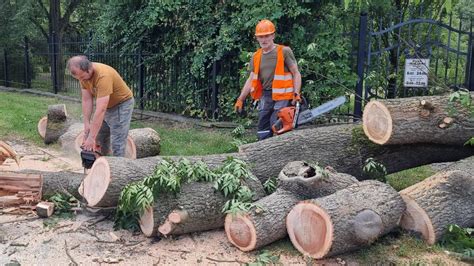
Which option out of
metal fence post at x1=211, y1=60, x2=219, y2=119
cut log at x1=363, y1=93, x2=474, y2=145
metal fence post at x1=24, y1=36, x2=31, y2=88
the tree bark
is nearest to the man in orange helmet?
cut log at x1=363, y1=93, x2=474, y2=145

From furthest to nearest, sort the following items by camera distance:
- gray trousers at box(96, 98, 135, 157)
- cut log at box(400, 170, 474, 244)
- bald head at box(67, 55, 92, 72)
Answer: gray trousers at box(96, 98, 135, 157) → bald head at box(67, 55, 92, 72) → cut log at box(400, 170, 474, 244)

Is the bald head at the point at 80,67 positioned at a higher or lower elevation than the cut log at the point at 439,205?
higher

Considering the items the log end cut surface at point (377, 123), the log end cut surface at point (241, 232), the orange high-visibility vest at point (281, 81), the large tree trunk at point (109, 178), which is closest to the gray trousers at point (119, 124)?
the large tree trunk at point (109, 178)

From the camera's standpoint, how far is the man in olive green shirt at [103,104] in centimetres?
483

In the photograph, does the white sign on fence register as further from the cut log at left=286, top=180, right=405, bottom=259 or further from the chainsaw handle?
the cut log at left=286, top=180, right=405, bottom=259

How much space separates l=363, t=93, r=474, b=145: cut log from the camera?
15.2 feet

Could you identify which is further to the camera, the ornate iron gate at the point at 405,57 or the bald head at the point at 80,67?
the ornate iron gate at the point at 405,57

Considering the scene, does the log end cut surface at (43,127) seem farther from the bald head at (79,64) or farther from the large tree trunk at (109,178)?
the large tree trunk at (109,178)

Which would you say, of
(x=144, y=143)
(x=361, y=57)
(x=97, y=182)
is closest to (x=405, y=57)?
(x=361, y=57)

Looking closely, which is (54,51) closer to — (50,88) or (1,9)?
(50,88)

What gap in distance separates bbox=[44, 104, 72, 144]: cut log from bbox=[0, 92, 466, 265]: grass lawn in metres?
0.20

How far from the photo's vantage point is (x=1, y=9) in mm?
17234

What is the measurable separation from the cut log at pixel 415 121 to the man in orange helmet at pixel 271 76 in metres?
1.12

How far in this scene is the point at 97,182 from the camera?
4270mm
